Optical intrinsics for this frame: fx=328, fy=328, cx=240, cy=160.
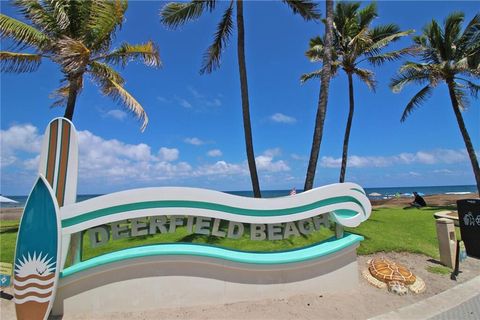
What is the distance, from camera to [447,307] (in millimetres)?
5461

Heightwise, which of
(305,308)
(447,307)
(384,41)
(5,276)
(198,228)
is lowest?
(447,307)

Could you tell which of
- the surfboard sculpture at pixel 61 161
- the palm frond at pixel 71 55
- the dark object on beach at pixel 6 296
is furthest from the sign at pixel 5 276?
the palm frond at pixel 71 55

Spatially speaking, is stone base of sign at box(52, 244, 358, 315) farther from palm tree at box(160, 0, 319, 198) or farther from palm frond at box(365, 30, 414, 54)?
palm frond at box(365, 30, 414, 54)

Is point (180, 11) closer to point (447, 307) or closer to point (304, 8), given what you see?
point (304, 8)

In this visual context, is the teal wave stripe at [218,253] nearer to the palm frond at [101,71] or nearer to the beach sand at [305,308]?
the beach sand at [305,308]

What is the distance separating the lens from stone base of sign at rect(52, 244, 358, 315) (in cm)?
481

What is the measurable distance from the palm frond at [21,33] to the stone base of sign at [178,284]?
29.3ft

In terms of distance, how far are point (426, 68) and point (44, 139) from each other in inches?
779

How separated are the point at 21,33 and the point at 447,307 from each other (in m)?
13.0

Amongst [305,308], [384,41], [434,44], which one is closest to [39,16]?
[305,308]

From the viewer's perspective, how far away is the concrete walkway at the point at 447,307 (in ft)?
16.6

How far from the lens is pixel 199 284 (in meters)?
5.18

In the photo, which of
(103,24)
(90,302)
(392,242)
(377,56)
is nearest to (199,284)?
(90,302)

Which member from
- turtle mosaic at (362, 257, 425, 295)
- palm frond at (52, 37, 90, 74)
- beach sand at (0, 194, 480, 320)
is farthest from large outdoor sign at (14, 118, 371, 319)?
palm frond at (52, 37, 90, 74)
